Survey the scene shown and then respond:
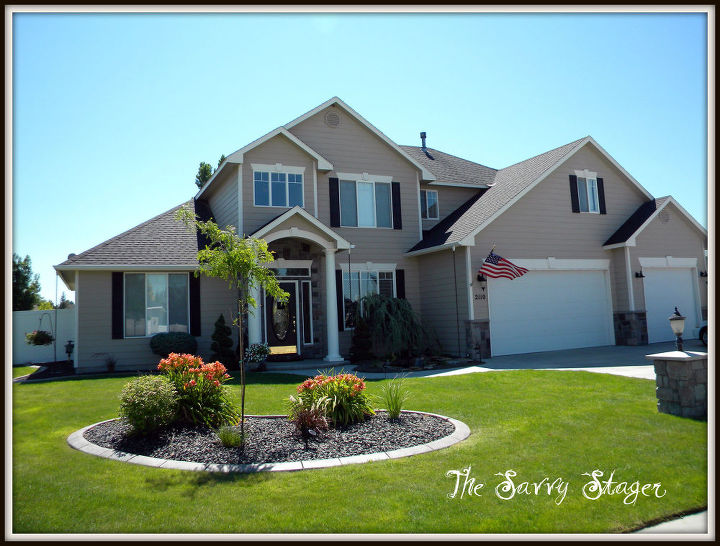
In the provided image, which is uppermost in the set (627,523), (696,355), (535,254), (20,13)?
(20,13)

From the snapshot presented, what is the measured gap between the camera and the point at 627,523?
13.1 ft

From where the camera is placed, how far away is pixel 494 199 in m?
17.3

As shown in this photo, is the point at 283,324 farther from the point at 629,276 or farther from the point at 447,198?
the point at 629,276

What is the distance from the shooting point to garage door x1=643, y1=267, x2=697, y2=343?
1773 centimetres

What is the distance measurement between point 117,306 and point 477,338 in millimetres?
10031

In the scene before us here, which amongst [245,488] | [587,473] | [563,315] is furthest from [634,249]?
[245,488]

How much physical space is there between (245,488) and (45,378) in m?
10.5

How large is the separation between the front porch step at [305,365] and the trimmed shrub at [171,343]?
2235 millimetres

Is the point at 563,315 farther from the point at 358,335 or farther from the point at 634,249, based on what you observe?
the point at 358,335

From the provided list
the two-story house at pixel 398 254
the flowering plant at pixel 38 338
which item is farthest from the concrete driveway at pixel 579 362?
the flowering plant at pixel 38 338

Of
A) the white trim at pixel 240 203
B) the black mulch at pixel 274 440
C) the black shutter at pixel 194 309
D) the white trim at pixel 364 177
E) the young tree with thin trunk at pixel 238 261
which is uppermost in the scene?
the white trim at pixel 364 177

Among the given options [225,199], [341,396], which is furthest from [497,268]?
[341,396]

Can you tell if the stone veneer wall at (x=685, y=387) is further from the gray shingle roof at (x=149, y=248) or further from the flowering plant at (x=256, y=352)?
the gray shingle roof at (x=149, y=248)

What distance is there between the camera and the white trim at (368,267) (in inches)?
647
